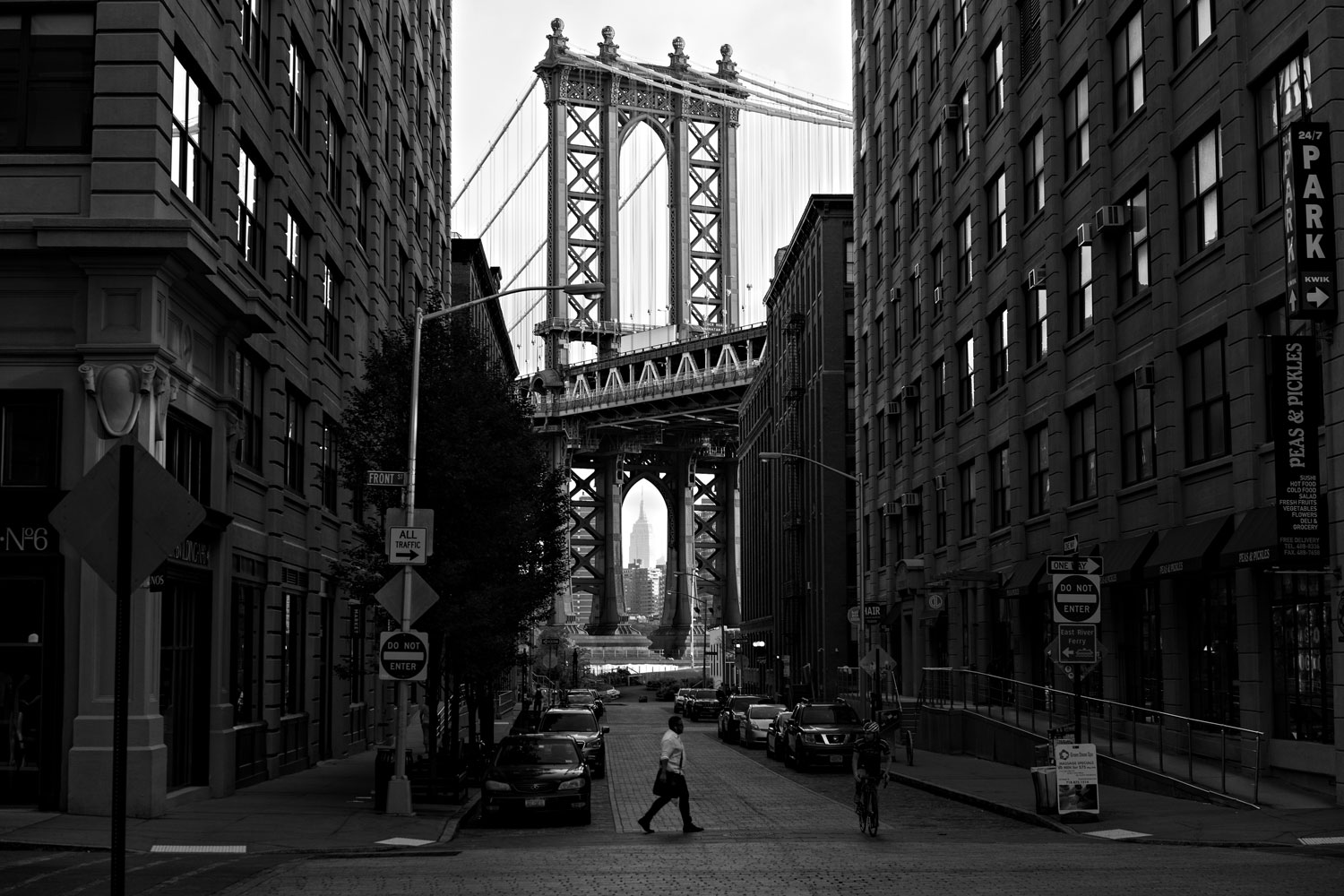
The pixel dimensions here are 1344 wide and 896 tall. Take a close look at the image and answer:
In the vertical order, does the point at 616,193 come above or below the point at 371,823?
above

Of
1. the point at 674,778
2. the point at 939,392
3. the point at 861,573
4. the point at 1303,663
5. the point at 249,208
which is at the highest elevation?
the point at 249,208

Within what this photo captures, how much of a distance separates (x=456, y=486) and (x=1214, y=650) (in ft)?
45.6

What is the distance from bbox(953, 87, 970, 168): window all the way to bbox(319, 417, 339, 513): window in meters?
19.7

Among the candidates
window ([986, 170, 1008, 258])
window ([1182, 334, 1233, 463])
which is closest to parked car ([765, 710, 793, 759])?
window ([986, 170, 1008, 258])

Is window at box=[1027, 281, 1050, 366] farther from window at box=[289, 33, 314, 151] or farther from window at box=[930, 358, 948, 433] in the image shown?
window at box=[289, 33, 314, 151]

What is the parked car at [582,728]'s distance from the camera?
3416cm

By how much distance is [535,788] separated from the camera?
23.9 m

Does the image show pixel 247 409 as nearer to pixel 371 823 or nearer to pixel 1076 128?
pixel 371 823

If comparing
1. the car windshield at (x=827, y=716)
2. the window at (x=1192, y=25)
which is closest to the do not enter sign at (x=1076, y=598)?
the window at (x=1192, y=25)

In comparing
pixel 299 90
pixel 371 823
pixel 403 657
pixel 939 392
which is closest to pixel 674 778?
pixel 371 823

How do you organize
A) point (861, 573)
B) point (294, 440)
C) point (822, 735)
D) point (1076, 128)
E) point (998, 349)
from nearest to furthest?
point (294, 440) < point (1076, 128) < point (822, 735) < point (998, 349) < point (861, 573)

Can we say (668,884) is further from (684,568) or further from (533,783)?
(684,568)

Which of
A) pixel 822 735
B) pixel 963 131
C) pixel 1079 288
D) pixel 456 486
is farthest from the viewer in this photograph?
pixel 963 131

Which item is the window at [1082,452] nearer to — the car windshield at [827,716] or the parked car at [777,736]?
the car windshield at [827,716]
